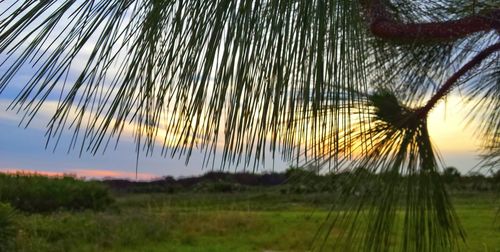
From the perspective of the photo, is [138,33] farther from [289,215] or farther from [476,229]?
[289,215]

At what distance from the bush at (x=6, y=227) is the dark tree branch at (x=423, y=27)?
2.72 m

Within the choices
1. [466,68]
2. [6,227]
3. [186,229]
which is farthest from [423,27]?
[186,229]

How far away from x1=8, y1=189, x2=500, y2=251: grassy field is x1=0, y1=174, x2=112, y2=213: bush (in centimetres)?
21

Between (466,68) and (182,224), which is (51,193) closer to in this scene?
(182,224)

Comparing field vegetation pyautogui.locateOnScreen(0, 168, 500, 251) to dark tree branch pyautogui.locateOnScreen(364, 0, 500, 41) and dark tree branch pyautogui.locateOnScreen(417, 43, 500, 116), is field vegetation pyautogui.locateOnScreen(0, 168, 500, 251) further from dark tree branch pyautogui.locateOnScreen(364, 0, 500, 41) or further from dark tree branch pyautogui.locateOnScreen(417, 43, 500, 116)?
dark tree branch pyautogui.locateOnScreen(364, 0, 500, 41)

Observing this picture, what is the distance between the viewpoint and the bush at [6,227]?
131 inches

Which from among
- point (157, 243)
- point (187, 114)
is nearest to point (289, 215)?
point (157, 243)

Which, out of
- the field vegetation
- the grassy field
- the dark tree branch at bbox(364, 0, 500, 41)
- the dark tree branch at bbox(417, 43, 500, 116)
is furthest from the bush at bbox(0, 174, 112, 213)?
the dark tree branch at bbox(364, 0, 500, 41)

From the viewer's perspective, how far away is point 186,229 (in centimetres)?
493

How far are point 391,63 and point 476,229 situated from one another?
346cm

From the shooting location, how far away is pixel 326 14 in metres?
0.61

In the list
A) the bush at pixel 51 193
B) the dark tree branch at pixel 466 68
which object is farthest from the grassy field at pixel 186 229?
the dark tree branch at pixel 466 68

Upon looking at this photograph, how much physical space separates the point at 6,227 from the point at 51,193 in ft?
7.58

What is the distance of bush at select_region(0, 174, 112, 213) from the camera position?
17.6 ft
